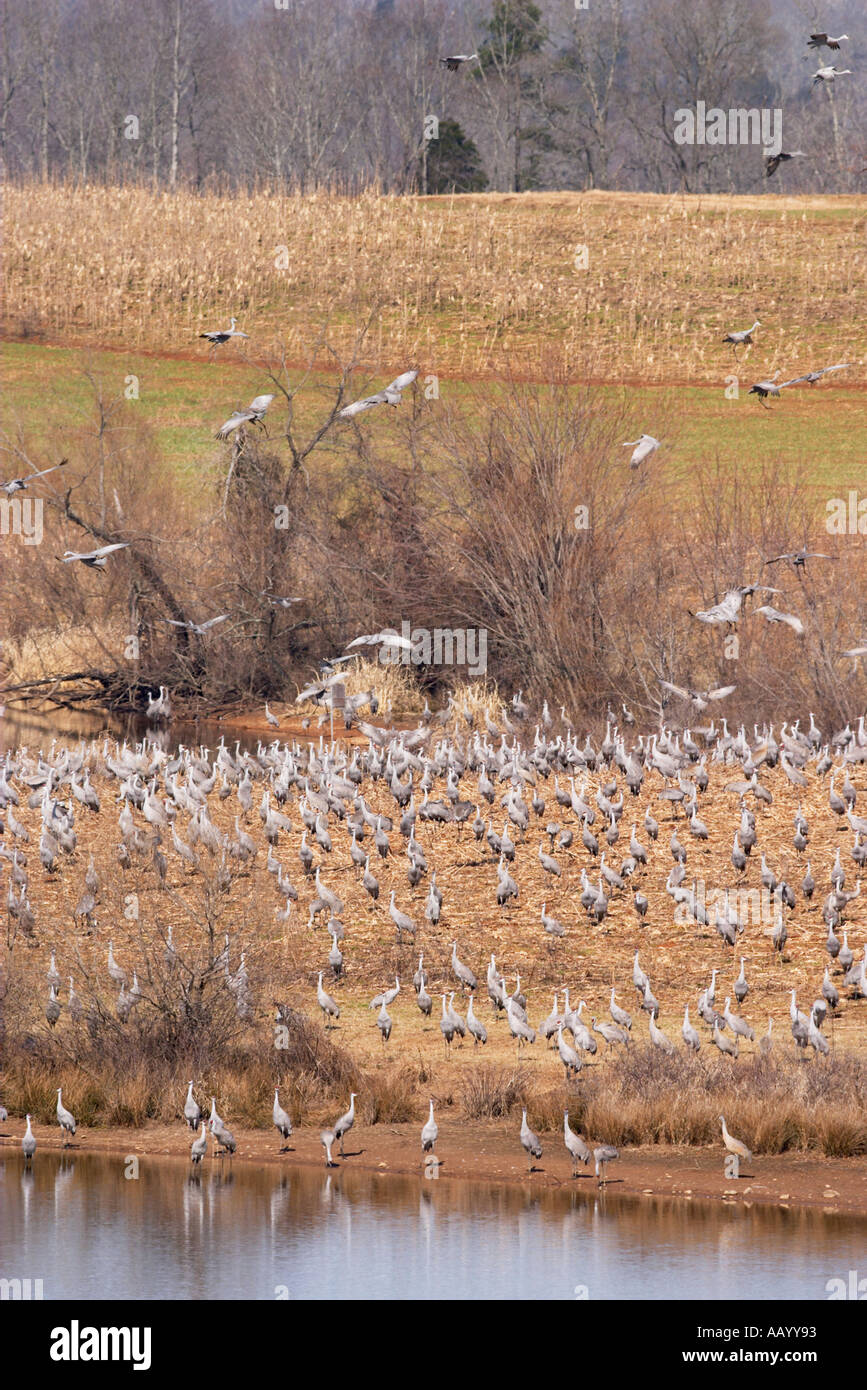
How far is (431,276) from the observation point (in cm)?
6162

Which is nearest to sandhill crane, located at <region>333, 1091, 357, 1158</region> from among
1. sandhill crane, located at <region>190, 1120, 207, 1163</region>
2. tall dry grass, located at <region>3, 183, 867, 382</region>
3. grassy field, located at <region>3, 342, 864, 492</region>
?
sandhill crane, located at <region>190, 1120, 207, 1163</region>

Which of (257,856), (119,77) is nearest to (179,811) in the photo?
(257,856)

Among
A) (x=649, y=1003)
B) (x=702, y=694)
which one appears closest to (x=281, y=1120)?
(x=649, y=1003)

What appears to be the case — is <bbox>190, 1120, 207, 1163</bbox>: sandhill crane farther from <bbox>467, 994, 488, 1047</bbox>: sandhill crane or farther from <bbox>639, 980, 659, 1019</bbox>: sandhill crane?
<bbox>639, 980, 659, 1019</bbox>: sandhill crane

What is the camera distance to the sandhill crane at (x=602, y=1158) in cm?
1234

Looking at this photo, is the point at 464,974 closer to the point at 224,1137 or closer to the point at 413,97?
the point at 224,1137

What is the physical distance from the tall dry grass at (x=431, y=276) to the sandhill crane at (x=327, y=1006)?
129 feet

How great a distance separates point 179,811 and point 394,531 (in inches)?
540

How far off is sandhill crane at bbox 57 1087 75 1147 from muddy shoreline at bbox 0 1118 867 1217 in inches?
2.6

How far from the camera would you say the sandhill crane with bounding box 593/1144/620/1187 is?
12.3m

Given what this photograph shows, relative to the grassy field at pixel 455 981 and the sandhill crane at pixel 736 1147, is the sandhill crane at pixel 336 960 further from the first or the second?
the sandhill crane at pixel 736 1147

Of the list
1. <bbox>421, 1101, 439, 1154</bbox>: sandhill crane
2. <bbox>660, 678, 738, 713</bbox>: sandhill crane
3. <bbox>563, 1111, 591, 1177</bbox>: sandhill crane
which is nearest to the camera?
<bbox>563, 1111, 591, 1177</bbox>: sandhill crane

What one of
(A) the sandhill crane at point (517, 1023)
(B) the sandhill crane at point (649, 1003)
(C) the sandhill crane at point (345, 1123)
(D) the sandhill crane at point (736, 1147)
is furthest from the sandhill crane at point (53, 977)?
(D) the sandhill crane at point (736, 1147)
